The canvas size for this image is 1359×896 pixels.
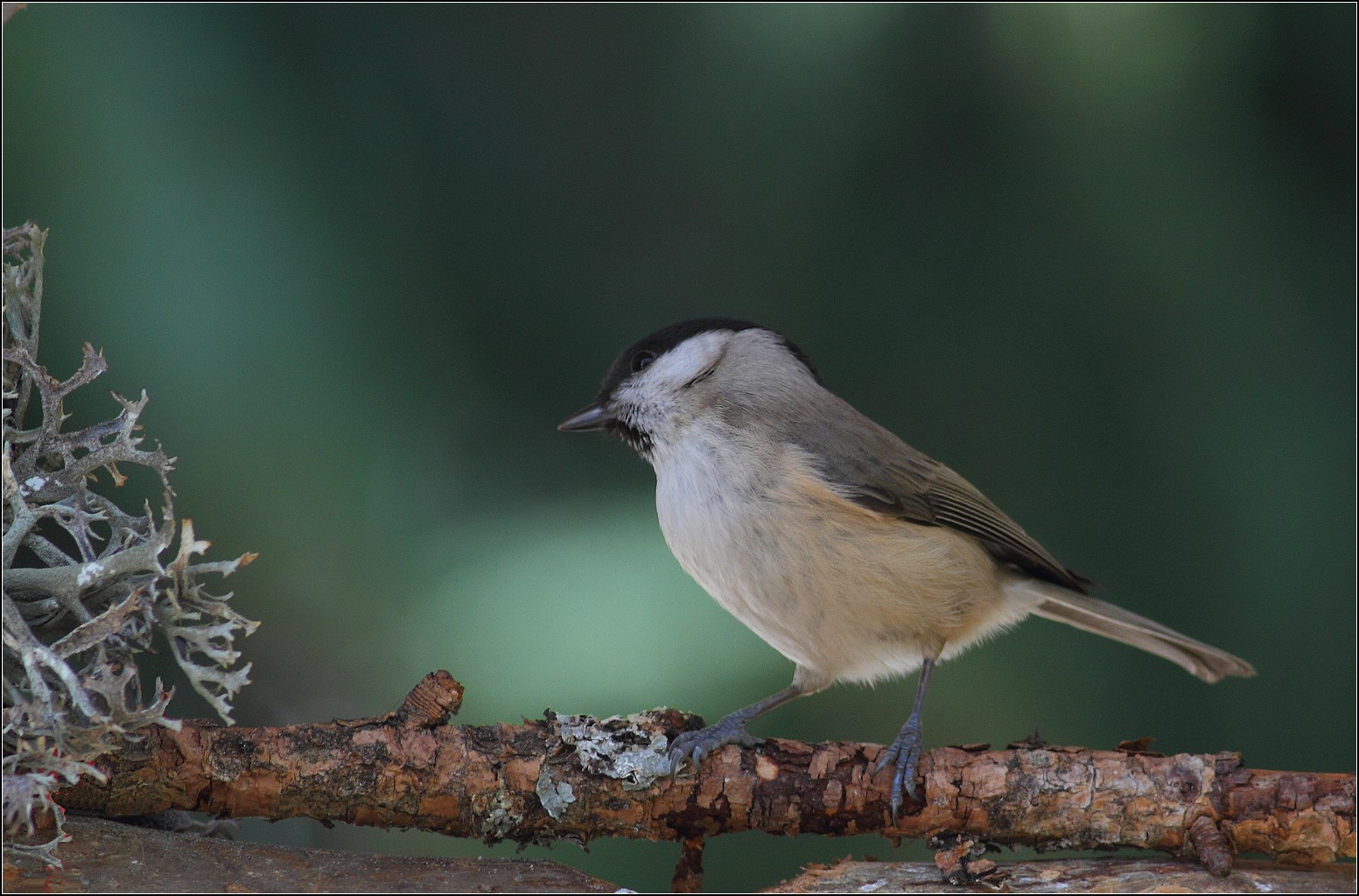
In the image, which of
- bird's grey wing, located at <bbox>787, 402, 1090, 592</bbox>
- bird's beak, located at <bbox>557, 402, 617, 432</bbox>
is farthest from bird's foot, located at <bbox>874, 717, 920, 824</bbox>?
bird's beak, located at <bbox>557, 402, 617, 432</bbox>

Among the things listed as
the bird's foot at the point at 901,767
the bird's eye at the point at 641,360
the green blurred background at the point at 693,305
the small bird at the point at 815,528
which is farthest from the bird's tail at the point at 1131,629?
the bird's eye at the point at 641,360

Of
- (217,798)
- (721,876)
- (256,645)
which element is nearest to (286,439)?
(256,645)

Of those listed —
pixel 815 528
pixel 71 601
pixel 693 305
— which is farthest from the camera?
pixel 693 305

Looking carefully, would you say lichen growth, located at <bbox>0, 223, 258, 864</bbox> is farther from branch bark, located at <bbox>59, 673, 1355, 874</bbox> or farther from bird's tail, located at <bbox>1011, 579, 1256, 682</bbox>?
bird's tail, located at <bbox>1011, 579, 1256, 682</bbox>

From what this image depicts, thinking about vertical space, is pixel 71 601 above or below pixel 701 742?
above

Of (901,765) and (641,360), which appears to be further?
(641,360)

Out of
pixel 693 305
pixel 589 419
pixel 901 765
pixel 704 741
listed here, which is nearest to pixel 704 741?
pixel 704 741

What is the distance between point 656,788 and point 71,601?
551 millimetres

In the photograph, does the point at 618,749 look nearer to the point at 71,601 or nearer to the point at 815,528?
the point at 815,528

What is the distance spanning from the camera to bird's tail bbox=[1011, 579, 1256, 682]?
1343 millimetres

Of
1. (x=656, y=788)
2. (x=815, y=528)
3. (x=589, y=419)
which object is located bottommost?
(x=656, y=788)

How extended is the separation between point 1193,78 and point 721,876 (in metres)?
1.38

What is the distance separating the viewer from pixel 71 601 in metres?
0.88

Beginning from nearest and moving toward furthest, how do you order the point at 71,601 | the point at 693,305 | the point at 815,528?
the point at 71,601 → the point at 815,528 → the point at 693,305
